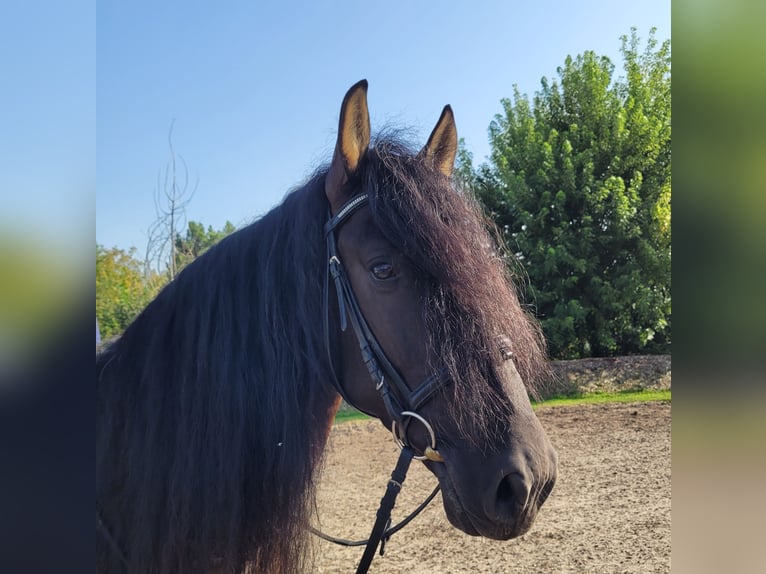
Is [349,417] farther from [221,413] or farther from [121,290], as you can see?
[221,413]

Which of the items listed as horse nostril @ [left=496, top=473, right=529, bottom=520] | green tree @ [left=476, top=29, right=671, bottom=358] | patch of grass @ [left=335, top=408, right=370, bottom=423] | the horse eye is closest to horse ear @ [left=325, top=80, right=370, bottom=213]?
the horse eye

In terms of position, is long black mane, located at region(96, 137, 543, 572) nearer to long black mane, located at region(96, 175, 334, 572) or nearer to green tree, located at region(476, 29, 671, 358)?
long black mane, located at region(96, 175, 334, 572)

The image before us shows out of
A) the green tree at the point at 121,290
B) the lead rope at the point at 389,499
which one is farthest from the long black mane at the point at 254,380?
the green tree at the point at 121,290

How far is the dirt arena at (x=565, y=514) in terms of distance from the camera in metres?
5.04

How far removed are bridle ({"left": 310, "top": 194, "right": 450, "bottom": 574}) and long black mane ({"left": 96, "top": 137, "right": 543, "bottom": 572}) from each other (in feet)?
0.20

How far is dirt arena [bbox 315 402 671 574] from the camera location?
5043 mm

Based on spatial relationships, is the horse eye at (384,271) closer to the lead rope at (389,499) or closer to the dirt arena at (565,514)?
the lead rope at (389,499)

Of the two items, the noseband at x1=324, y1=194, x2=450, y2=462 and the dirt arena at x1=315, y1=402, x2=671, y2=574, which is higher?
the noseband at x1=324, y1=194, x2=450, y2=462

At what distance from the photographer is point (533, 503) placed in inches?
60.6
